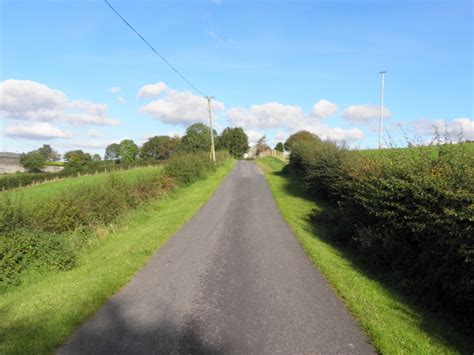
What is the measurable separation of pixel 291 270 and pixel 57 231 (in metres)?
8.53

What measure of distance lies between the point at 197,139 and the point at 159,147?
44712mm

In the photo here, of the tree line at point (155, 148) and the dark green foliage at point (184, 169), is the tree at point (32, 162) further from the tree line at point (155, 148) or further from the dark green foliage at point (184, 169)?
the dark green foliage at point (184, 169)

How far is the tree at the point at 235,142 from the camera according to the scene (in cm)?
10781

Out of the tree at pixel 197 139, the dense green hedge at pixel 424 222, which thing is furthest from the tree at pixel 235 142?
the dense green hedge at pixel 424 222

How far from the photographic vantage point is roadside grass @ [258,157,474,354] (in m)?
4.69

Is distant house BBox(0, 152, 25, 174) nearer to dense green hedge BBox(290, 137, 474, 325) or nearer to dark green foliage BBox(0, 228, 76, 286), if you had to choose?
dark green foliage BBox(0, 228, 76, 286)

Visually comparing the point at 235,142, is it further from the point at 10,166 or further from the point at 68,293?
the point at 68,293

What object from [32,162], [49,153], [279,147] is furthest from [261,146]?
[49,153]

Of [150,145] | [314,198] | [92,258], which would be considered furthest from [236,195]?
[150,145]

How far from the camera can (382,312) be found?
567cm

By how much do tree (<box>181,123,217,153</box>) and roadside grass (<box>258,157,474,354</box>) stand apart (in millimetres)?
53857

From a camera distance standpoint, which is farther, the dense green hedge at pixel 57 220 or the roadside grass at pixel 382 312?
the dense green hedge at pixel 57 220

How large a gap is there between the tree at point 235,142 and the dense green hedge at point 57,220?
85.4 metres

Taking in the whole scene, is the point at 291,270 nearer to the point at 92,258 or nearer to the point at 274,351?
the point at 274,351
